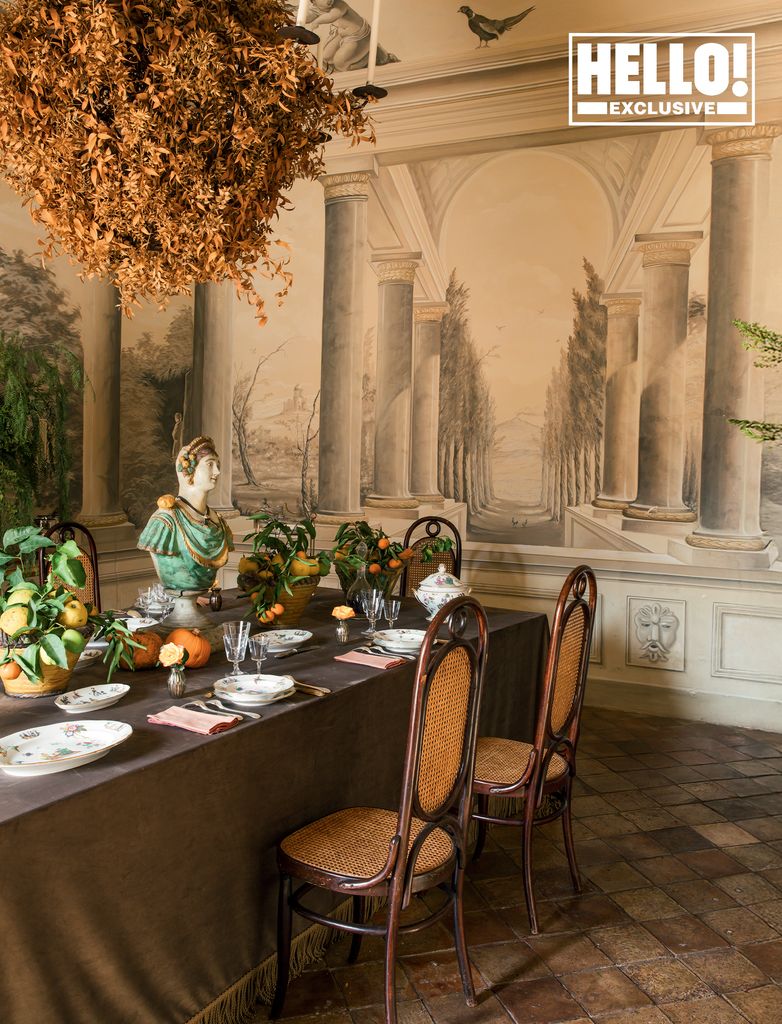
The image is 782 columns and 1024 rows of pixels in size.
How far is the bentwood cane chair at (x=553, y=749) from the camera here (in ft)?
8.53

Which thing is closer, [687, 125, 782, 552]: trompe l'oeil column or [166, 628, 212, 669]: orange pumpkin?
[166, 628, 212, 669]: orange pumpkin

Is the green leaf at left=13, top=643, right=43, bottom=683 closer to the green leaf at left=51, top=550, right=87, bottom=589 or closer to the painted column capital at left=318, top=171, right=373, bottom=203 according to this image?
the green leaf at left=51, top=550, right=87, bottom=589

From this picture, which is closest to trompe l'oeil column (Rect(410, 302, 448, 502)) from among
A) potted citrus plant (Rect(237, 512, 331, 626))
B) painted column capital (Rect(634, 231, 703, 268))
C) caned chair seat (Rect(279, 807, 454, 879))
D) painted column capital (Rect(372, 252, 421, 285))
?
painted column capital (Rect(372, 252, 421, 285))

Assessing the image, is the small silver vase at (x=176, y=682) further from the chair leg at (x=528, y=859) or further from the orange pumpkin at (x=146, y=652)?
the chair leg at (x=528, y=859)

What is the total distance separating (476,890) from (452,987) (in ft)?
1.93

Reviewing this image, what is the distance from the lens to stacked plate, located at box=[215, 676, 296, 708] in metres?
2.17

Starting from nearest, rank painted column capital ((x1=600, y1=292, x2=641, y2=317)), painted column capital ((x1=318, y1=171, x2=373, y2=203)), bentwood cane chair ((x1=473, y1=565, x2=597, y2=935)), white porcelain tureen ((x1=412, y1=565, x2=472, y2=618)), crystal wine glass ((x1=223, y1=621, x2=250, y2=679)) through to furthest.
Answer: crystal wine glass ((x1=223, y1=621, x2=250, y2=679)) → bentwood cane chair ((x1=473, y1=565, x2=597, y2=935)) → white porcelain tureen ((x1=412, y1=565, x2=472, y2=618)) → painted column capital ((x1=600, y1=292, x2=641, y2=317)) → painted column capital ((x1=318, y1=171, x2=373, y2=203))

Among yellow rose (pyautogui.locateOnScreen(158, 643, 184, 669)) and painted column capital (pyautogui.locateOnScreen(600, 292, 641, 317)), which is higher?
painted column capital (pyautogui.locateOnScreen(600, 292, 641, 317))

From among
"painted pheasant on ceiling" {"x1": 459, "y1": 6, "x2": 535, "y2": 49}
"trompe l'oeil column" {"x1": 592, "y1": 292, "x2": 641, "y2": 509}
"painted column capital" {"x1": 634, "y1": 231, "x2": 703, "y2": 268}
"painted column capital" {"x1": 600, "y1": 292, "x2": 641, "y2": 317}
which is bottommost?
"trompe l'oeil column" {"x1": 592, "y1": 292, "x2": 641, "y2": 509}

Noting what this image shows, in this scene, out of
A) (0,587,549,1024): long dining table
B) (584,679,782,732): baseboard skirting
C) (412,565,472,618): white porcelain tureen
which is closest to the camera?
(0,587,549,1024): long dining table

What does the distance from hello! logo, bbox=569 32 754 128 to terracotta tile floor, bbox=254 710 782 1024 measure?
375 centimetres

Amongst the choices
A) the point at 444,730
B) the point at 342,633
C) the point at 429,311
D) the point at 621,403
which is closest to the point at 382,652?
the point at 342,633

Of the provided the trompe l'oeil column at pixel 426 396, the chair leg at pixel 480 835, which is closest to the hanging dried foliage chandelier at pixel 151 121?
the chair leg at pixel 480 835

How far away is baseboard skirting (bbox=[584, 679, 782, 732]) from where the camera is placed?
15.8 ft
